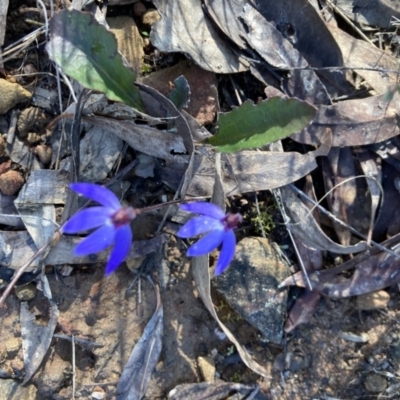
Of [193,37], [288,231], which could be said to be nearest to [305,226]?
[288,231]

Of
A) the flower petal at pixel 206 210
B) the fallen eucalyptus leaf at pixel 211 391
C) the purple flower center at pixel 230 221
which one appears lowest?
the fallen eucalyptus leaf at pixel 211 391

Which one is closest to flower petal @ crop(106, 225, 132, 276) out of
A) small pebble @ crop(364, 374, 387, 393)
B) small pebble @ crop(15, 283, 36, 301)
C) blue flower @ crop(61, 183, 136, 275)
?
blue flower @ crop(61, 183, 136, 275)

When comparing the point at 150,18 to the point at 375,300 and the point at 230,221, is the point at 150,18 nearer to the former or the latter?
the point at 230,221

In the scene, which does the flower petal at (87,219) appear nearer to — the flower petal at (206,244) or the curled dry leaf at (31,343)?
the flower petal at (206,244)

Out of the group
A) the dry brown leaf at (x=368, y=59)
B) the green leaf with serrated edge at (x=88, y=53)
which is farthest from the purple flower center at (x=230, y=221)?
the dry brown leaf at (x=368, y=59)

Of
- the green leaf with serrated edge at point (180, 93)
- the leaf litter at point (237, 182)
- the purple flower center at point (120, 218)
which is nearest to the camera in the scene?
the purple flower center at point (120, 218)

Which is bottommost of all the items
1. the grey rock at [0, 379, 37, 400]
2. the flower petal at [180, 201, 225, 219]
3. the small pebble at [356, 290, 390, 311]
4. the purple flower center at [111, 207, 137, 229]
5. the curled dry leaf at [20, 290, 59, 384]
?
the grey rock at [0, 379, 37, 400]

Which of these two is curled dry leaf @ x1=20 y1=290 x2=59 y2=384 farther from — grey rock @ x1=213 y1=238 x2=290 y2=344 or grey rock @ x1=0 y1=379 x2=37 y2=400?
grey rock @ x1=213 y1=238 x2=290 y2=344
